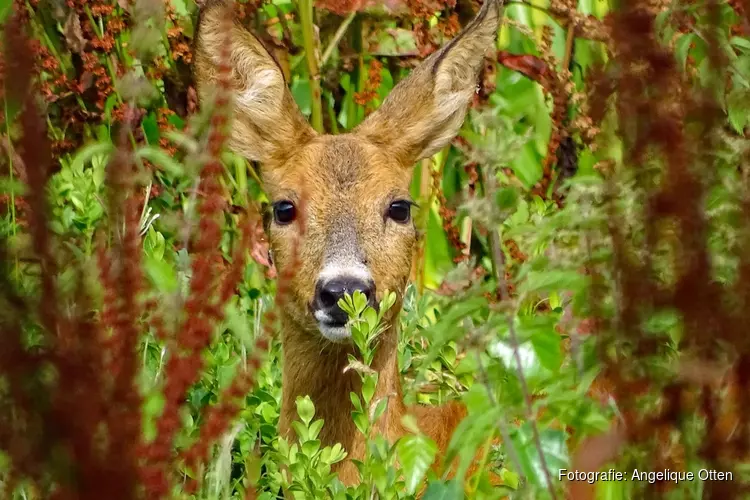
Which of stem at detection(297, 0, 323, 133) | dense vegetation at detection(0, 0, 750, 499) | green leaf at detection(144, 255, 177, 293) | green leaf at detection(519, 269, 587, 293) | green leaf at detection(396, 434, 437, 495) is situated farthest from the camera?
stem at detection(297, 0, 323, 133)

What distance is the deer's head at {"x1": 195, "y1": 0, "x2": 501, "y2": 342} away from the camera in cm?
457

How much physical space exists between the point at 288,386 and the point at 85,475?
2.79m

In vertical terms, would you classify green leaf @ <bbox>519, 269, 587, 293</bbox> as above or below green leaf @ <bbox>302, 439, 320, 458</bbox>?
above

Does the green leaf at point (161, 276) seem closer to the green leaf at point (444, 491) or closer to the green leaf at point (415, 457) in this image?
the green leaf at point (415, 457)

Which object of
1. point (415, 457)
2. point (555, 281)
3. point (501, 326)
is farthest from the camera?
point (415, 457)

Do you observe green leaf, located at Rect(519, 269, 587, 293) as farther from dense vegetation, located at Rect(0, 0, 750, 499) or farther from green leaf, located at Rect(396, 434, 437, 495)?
green leaf, located at Rect(396, 434, 437, 495)

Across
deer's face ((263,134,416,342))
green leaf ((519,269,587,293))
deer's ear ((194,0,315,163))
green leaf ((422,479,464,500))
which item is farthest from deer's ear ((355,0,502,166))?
green leaf ((519,269,587,293))

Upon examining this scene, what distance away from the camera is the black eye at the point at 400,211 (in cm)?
488

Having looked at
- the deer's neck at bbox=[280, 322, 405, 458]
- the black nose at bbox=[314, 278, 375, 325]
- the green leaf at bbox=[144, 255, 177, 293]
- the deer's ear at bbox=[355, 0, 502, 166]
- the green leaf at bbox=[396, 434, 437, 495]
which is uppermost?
the green leaf at bbox=[396, 434, 437, 495]

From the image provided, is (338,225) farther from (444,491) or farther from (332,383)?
(444,491)

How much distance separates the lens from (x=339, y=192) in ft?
15.9

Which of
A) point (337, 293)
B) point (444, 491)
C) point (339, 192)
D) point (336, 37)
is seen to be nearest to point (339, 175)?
point (339, 192)

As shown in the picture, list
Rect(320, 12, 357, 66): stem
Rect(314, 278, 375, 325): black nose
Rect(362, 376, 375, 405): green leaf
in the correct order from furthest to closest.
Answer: Rect(320, 12, 357, 66): stem < Rect(314, 278, 375, 325): black nose < Rect(362, 376, 375, 405): green leaf

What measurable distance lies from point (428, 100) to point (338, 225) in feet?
2.71
